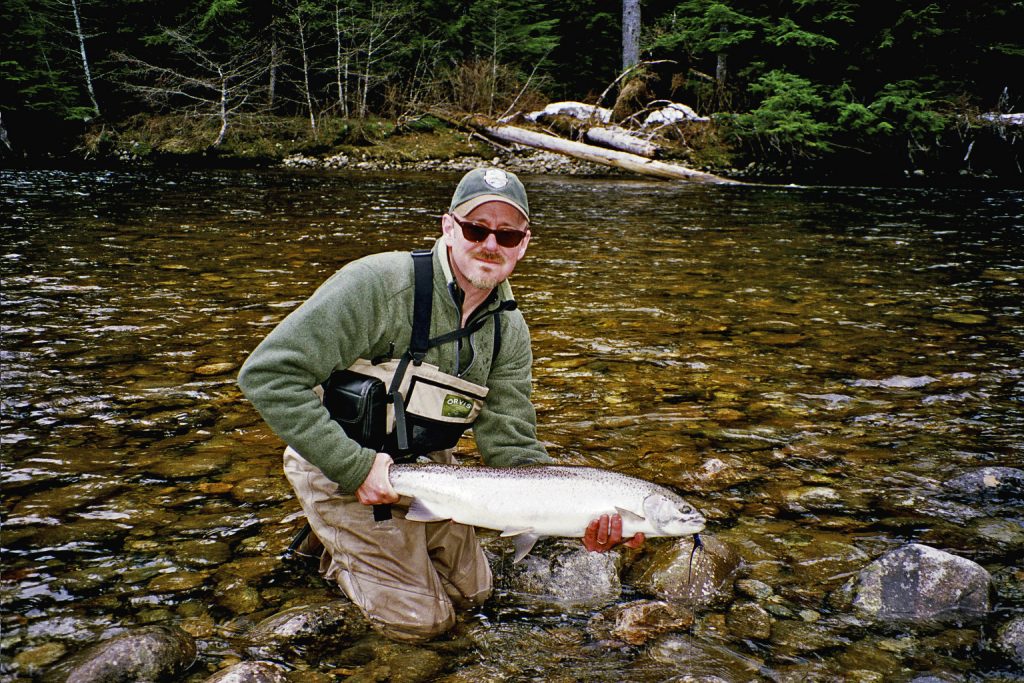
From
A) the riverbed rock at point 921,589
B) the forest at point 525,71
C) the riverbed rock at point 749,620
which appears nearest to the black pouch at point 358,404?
the riverbed rock at point 749,620

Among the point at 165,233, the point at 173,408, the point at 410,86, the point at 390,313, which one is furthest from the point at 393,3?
the point at 390,313

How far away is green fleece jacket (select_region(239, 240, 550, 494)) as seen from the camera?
118 inches

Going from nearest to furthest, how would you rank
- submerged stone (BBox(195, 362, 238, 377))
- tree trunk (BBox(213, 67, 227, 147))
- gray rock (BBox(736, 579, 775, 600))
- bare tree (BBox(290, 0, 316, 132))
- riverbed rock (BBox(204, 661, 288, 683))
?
riverbed rock (BBox(204, 661, 288, 683)), gray rock (BBox(736, 579, 775, 600)), submerged stone (BBox(195, 362, 238, 377)), tree trunk (BBox(213, 67, 227, 147)), bare tree (BBox(290, 0, 316, 132))

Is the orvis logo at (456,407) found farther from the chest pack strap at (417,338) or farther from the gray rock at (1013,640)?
the gray rock at (1013,640)

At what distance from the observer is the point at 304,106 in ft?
93.4

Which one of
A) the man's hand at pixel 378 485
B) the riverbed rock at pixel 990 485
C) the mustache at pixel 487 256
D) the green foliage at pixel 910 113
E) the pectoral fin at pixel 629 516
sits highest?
the green foliage at pixel 910 113

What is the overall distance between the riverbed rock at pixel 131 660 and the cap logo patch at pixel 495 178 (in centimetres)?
226

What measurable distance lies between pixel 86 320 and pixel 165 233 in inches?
211

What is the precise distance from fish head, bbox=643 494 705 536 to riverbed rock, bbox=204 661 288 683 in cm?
154

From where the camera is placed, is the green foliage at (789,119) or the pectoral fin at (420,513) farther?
the green foliage at (789,119)

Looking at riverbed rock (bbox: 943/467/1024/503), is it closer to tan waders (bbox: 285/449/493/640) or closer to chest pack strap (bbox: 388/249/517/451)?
tan waders (bbox: 285/449/493/640)

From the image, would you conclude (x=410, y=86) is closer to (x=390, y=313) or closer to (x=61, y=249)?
(x=61, y=249)

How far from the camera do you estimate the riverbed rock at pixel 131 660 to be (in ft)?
9.41

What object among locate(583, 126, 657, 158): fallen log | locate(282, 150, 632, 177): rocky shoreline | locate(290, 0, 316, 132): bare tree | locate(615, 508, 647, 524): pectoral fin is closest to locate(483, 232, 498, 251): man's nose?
locate(615, 508, 647, 524): pectoral fin
